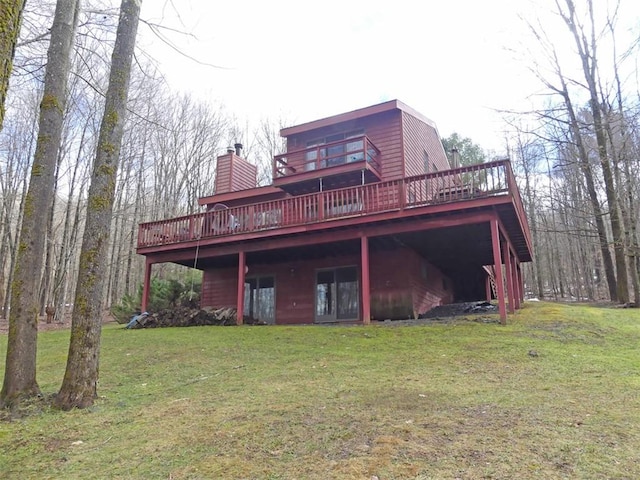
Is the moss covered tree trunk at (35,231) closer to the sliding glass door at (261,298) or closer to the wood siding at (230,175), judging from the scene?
the sliding glass door at (261,298)

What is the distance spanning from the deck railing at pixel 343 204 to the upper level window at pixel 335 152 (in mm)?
2731

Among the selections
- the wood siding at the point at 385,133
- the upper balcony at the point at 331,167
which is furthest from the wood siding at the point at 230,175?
the wood siding at the point at 385,133

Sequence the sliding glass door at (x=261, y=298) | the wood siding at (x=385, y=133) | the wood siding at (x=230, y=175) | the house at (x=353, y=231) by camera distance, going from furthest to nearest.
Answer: the wood siding at (x=230, y=175) < the sliding glass door at (x=261, y=298) < the wood siding at (x=385, y=133) < the house at (x=353, y=231)

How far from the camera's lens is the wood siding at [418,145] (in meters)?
15.6

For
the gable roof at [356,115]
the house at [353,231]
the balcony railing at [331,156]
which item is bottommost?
the house at [353,231]

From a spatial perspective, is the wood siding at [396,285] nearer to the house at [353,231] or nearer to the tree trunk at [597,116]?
the house at [353,231]

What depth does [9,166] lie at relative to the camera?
21281 mm

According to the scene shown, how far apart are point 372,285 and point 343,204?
10.3 ft

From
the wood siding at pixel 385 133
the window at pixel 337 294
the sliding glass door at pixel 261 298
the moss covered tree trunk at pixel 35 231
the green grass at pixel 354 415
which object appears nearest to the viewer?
the green grass at pixel 354 415

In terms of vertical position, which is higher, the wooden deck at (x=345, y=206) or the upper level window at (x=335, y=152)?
the upper level window at (x=335, y=152)

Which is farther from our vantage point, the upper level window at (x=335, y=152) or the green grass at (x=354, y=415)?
the upper level window at (x=335, y=152)

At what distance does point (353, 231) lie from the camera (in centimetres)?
1195

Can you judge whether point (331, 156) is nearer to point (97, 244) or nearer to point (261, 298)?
point (261, 298)

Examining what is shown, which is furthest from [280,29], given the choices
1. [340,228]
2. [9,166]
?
[9,166]
